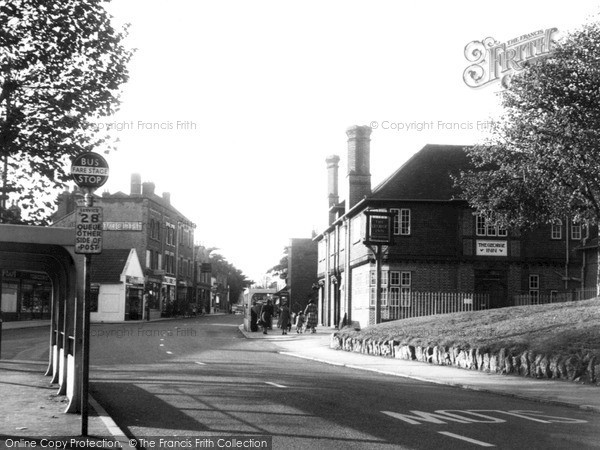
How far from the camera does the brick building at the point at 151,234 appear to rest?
6662cm

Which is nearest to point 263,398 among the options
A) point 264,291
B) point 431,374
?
point 431,374

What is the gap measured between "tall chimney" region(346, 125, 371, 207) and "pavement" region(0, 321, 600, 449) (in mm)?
19316

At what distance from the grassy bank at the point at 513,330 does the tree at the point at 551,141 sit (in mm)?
3606

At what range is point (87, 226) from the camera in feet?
28.0

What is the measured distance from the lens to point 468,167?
4112 centimetres

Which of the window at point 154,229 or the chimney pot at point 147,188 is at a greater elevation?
the chimney pot at point 147,188

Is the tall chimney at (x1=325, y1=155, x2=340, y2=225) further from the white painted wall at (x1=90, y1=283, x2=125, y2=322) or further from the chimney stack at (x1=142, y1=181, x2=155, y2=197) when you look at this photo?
the chimney stack at (x1=142, y1=181, x2=155, y2=197)

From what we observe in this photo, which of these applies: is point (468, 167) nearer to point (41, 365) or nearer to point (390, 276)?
point (390, 276)

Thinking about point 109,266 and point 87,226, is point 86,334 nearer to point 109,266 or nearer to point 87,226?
point 87,226

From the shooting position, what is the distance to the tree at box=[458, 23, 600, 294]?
2253 centimetres

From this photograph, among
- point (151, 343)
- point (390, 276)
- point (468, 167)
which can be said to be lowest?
point (151, 343)

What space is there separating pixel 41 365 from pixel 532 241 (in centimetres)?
2857

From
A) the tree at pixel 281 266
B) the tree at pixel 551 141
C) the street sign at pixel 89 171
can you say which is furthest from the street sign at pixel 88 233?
the tree at pixel 281 266

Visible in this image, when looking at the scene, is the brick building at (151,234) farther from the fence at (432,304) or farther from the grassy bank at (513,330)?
the grassy bank at (513,330)
